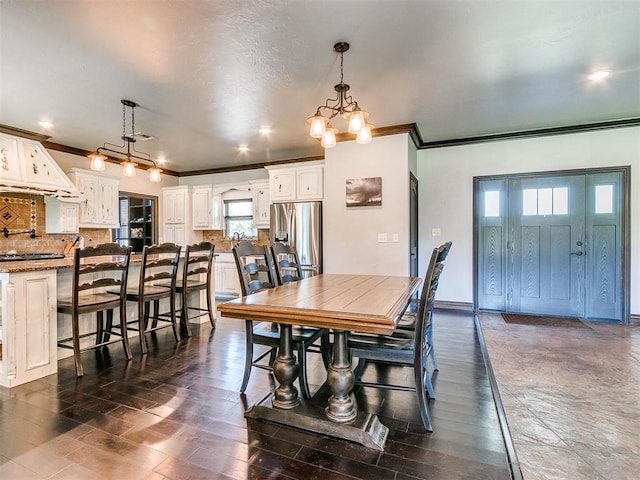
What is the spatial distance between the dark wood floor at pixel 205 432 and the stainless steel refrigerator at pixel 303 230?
7.82ft

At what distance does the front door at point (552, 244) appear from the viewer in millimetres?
4438

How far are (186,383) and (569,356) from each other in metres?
3.45

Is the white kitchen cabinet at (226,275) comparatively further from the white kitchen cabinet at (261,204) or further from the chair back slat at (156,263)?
the chair back slat at (156,263)

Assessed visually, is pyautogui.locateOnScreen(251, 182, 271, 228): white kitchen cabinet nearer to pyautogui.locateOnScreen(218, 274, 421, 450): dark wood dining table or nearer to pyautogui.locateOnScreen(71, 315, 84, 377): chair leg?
pyautogui.locateOnScreen(71, 315, 84, 377): chair leg

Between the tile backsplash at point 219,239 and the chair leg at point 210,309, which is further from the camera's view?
the tile backsplash at point 219,239

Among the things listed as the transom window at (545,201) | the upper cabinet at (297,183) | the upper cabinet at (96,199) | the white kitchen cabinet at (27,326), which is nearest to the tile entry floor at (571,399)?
the transom window at (545,201)

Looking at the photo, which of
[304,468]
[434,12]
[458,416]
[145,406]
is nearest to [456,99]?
[434,12]

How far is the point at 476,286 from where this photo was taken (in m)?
5.03

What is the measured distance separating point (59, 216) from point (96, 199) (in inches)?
24.3

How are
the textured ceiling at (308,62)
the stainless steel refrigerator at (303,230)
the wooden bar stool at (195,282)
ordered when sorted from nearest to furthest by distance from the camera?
1. the textured ceiling at (308,62)
2. the wooden bar stool at (195,282)
3. the stainless steel refrigerator at (303,230)

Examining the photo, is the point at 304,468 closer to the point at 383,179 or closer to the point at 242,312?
the point at 242,312

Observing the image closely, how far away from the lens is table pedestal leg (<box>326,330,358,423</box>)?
1.90 m

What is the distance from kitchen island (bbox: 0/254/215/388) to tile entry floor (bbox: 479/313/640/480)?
3.38 meters

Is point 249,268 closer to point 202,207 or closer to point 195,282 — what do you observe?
point 195,282
